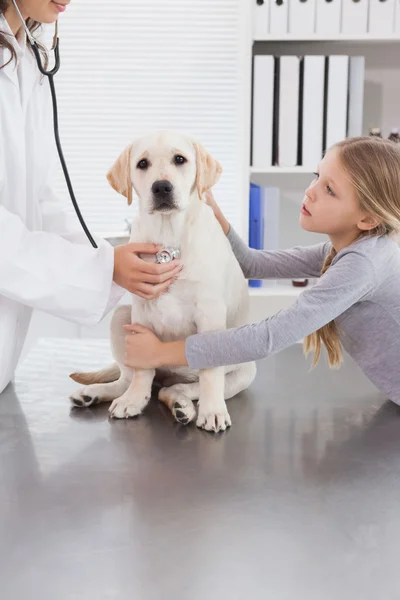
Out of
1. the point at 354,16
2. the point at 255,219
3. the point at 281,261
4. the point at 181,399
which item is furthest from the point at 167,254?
the point at 354,16

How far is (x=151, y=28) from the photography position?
285cm

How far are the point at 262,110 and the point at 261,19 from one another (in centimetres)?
31

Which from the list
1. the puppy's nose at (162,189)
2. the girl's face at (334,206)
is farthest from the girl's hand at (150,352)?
the girl's face at (334,206)

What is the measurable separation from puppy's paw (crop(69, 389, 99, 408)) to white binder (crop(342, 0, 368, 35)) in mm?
1789

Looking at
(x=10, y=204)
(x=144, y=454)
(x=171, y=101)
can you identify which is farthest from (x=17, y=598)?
(x=171, y=101)

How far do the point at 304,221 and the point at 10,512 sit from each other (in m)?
0.77

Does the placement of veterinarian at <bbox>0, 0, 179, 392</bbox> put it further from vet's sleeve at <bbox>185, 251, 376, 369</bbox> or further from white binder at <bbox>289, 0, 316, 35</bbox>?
white binder at <bbox>289, 0, 316, 35</bbox>

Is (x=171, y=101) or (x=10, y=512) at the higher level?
(x=171, y=101)

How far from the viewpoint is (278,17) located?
2.46 meters

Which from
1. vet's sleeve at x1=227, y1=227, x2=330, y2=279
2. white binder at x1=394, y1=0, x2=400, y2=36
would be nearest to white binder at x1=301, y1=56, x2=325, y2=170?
white binder at x1=394, y1=0, x2=400, y2=36

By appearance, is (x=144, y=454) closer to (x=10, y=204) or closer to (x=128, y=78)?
(x=10, y=204)

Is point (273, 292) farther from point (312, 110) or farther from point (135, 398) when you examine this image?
point (135, 398)

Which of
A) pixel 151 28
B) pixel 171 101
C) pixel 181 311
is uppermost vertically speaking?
pixel 151 28

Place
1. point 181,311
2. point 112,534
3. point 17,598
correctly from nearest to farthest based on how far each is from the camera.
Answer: point 17,598, point 112,534, point 181,311
